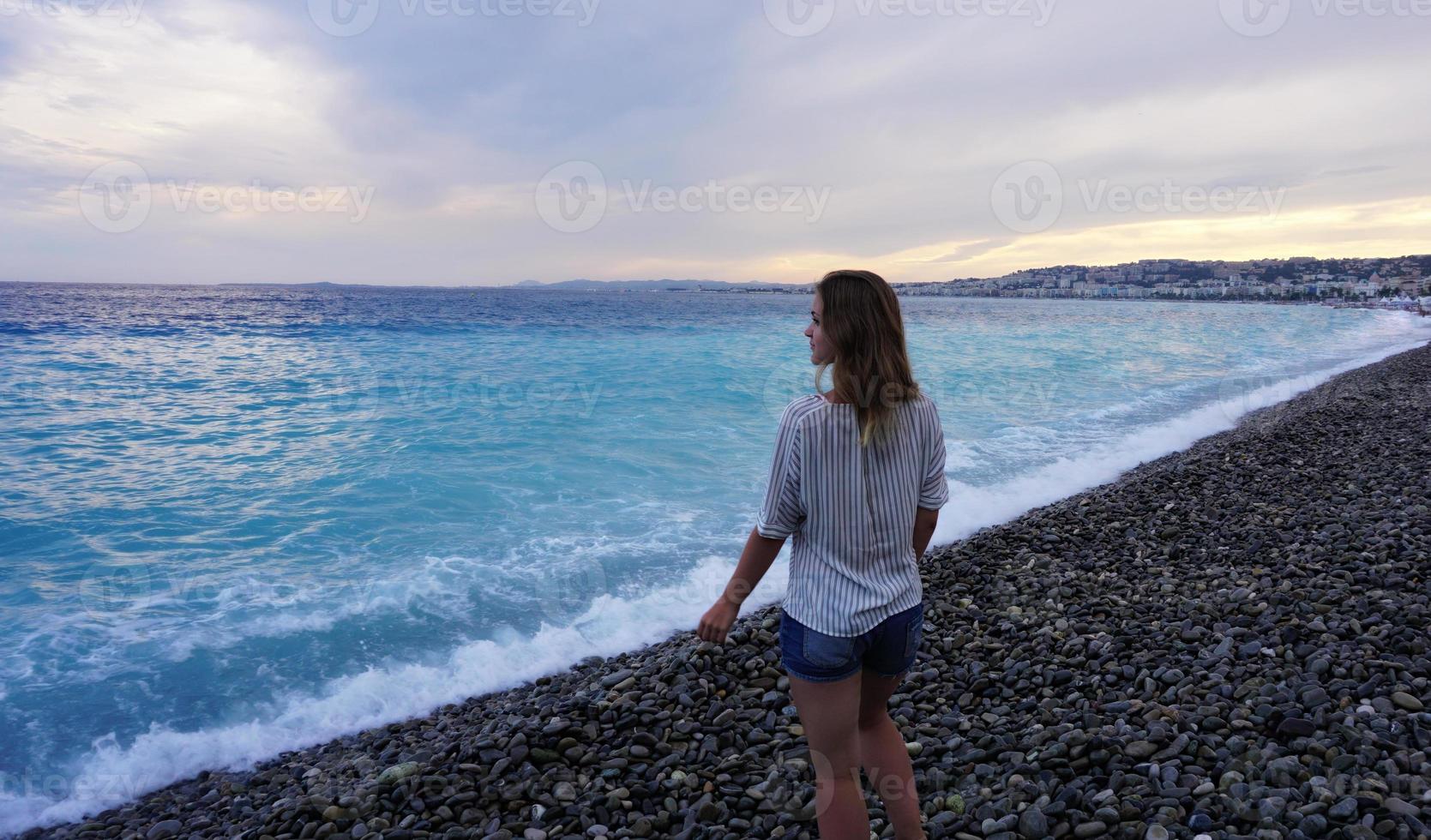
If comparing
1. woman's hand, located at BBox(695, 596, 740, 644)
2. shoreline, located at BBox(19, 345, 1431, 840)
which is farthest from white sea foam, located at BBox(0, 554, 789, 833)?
woman's hand, located at BBox(695, 596, 740, 644)

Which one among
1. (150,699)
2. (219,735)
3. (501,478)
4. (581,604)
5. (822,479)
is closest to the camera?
(822,479)

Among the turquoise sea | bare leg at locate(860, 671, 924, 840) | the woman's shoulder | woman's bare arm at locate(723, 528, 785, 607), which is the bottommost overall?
the turquoise sea

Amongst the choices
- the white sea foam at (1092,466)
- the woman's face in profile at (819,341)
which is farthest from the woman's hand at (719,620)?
the white sea foam at (1092,466)

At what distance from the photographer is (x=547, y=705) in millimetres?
4762

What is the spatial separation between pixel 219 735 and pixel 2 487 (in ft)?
33.0

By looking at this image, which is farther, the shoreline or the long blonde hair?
the shoreline

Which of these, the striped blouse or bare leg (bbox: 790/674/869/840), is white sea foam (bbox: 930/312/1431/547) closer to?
bare leg (bbox: 790/674/869/840)

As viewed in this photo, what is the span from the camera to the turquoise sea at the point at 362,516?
5762 mm

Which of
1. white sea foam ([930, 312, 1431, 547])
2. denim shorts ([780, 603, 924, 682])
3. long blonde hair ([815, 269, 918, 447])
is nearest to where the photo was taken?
long blonde hair ([815, 269, 918, 447])

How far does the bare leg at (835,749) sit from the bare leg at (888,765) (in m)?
0.15

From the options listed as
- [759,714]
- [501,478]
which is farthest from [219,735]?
[501,478]

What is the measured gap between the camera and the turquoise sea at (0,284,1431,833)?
18.9 ft

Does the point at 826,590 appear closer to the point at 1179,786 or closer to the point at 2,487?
the point at 1179,786

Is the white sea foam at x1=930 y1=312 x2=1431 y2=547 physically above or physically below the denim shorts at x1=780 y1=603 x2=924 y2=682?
below
